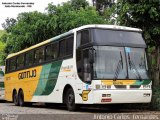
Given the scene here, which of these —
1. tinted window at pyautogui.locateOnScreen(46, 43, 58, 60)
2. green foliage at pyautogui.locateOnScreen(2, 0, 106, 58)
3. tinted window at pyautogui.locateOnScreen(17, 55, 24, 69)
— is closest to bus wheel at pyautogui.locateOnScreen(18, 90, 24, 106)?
tinted window at pyautogui.locateOnScreen(17, 55, 24, 69)

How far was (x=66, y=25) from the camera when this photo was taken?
30.3 m

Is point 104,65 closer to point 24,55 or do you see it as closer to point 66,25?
point 24,55

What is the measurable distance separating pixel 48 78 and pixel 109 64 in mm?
5176

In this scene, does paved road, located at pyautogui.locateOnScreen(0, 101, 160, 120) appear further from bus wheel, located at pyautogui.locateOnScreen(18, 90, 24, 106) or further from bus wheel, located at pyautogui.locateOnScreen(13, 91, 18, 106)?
bus wheel, located at pyautogui.locateOnScreen(13, 91, 18, 106)

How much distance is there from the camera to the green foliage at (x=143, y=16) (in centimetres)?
1923

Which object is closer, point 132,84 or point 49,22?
point 132,84

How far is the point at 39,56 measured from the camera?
21641 mm

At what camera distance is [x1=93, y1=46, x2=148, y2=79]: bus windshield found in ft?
51.2

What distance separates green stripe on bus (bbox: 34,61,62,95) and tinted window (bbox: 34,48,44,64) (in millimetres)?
707

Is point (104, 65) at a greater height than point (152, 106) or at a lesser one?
greater

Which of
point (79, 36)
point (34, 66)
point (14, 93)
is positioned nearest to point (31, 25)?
point (14, 93)

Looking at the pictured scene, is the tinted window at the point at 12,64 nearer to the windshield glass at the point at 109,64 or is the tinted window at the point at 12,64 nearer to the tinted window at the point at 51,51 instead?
the tinted window at the point at 51,51

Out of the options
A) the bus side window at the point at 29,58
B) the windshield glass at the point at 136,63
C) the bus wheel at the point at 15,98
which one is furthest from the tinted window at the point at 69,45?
the bus wheel at the point at 15,98

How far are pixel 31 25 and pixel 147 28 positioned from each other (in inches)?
586
